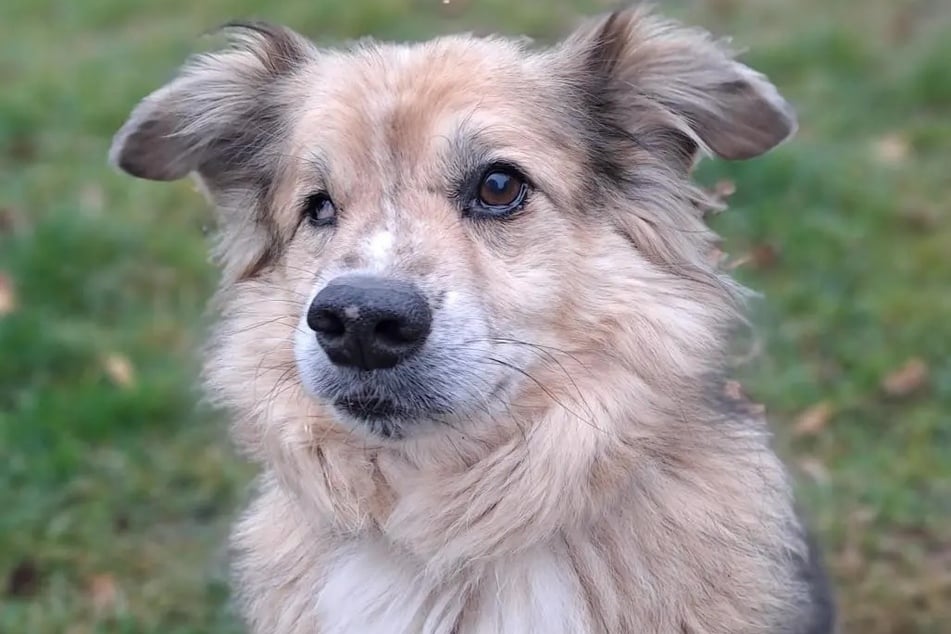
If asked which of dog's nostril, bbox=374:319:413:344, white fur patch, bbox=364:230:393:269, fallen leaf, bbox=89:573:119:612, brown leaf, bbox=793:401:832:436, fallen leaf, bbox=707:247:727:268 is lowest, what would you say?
fallen leaf, bbox=89:573:119:612

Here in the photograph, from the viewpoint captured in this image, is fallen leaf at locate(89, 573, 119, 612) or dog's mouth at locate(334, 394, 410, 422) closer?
dog's mouth at locate(334, 394, 410, 422)

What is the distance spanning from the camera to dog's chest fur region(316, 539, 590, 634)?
98.8 inches

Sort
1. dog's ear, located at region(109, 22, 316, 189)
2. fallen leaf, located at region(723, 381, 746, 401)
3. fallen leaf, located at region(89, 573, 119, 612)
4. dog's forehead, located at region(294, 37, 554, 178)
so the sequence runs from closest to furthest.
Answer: dog's forehead, located at region(294, 37, 554, 178) → fallen leaf, located at region(723, 381, 746, 401) → dog's ear, located at region(109, 22, 316, 189) → fallen leaf, located at region(89, 573, 119, 612)

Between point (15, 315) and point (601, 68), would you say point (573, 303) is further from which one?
point (15, 315)

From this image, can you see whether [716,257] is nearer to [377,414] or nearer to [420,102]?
[420,102]

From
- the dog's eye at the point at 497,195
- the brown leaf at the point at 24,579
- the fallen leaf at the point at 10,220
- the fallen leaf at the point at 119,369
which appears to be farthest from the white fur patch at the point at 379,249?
the fallen leaf at the point at 10,220

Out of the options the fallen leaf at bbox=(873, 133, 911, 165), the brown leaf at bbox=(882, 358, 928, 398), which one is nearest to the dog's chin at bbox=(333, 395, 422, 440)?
the brown leaf at bbox=(882, 358, 928, 398)

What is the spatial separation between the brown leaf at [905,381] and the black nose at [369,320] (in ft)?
8.40

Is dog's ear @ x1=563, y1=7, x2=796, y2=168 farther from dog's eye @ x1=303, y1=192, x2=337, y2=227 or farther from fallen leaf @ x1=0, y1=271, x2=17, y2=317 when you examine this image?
fallen leaf @ x1=0, y1=271, x2=17, y2=317

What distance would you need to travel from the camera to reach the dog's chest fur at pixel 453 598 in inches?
98.8

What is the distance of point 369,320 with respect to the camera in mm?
2305

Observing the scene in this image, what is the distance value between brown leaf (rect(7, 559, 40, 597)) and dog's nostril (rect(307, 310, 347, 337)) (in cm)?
185

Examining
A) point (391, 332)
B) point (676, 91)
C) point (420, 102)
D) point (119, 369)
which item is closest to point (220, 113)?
point (420, 102)

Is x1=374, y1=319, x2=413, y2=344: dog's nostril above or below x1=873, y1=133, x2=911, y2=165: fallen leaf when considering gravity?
below
